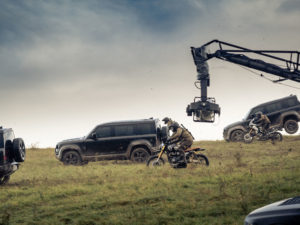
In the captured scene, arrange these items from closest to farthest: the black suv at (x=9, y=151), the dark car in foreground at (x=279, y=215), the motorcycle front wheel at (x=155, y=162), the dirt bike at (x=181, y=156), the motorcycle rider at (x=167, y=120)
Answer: the dark car in foreground at (x=279, y=215)
the black suv at (x=9, y=151)
the dirt bike at (x=181, y=156)
the motorcycle rider at (x=167, y=120)
the motorcycle front wheel at (x=155, y=162)

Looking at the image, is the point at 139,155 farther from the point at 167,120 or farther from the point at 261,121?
the point at 261,121

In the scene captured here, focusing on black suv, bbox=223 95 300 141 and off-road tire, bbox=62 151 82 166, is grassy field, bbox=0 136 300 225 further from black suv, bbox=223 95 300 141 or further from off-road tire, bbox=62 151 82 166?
black suv, bbox=223 95 300 141

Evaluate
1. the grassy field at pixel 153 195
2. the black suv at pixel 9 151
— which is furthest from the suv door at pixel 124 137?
the black suv at pixel 9 151

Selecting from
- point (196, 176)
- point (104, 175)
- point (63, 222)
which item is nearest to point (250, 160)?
point (196, 176)

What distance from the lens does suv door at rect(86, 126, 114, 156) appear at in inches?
739

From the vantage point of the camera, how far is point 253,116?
24.0 metres

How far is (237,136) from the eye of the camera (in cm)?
2450

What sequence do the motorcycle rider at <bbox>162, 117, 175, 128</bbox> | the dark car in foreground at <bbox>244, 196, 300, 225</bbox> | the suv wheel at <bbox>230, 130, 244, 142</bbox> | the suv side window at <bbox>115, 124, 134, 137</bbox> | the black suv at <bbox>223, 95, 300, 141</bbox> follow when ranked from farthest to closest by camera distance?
the suv wheel at <bbox>230, 130, 244, 142</bbox> → the black suv at <bbox>223, 95, 300, 141</bbox> → the suv side window at <bbox>115, 124, 134, 137</bbox> → the motorcycle rider at <bbox>162, 117, 175, 128</bbox> → the dark car in foreground at <bbox>244, 196, 300, 225</bbox>

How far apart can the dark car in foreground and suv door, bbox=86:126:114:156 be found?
13.7m

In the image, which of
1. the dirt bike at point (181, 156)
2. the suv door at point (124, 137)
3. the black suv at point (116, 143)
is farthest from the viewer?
the suv door at point (124, 137)

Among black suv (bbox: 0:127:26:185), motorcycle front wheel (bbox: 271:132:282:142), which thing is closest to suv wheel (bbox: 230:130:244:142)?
motorcycle front wheel (bbox: 271:132:282:142)

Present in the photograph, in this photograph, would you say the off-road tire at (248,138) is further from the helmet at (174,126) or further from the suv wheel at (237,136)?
the helmet at (174,126)

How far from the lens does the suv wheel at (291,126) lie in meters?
24.0

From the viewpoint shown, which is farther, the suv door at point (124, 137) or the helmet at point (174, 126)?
the suv door at point (124, 137)
